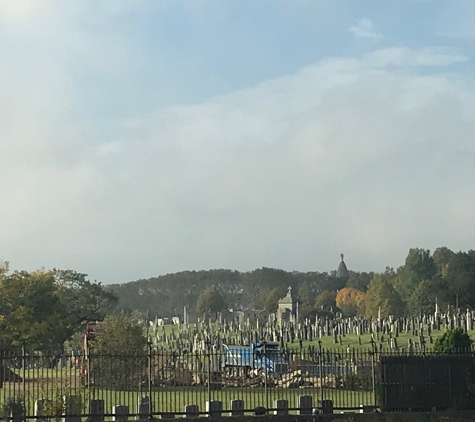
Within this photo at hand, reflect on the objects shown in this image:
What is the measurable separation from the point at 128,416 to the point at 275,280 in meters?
124

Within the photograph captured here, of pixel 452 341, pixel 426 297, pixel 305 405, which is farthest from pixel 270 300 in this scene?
pixel 305 405

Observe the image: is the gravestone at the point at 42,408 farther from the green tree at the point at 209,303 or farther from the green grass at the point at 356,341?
the green tree at the point at 209,303

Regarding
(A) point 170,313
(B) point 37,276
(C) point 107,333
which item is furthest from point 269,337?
(A) point 170,313

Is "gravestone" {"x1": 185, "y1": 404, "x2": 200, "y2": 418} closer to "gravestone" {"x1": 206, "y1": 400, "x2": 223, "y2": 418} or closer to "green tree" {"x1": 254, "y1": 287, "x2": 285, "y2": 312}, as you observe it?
"gravestone" {"x1": 206, "y1": 400, "x2": 223, "y2": 418}

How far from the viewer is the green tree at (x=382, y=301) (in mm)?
94750

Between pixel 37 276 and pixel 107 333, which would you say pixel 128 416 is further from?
pixel 37 276

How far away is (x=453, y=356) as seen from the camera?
28500 mm

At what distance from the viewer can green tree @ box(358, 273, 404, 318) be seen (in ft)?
311

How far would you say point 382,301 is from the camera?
9631 centimetres

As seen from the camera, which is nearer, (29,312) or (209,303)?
(29,312)

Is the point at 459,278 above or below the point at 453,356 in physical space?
above

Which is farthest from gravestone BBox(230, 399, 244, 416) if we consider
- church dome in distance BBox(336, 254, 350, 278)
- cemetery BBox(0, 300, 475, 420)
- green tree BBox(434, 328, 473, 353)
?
church dome in distance BBox(336, 254, 350, 278)

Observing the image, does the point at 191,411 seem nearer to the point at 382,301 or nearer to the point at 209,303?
the point at 382,301

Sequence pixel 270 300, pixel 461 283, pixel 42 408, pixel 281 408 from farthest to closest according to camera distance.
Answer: pixel 270 300
pixel 461 283
pixel 281 408
pixel 42 408
